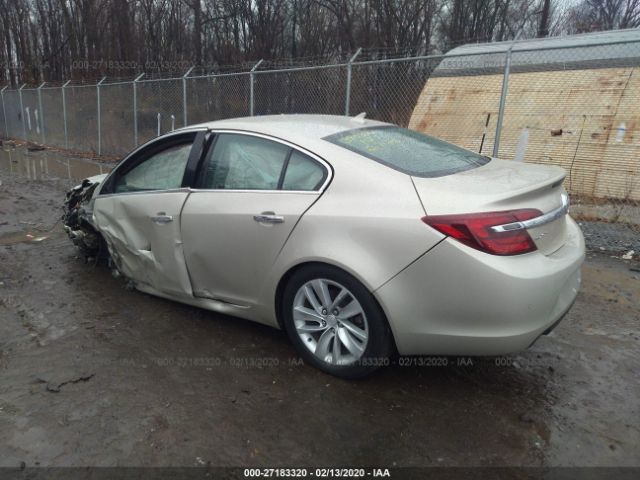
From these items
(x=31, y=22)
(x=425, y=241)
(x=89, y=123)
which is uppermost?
(x=31, y=22)

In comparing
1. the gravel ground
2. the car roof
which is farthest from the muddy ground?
the gravel ground

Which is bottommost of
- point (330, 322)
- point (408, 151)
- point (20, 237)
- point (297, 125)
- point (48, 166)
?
point (48, 166)

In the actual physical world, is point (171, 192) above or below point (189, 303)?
above

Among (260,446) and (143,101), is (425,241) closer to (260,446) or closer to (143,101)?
(260,446)

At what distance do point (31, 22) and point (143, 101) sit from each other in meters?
30.9

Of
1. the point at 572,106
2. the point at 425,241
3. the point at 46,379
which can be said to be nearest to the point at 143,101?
the point at 572,106

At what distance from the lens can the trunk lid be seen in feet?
8.15

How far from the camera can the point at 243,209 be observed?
10.3 ft

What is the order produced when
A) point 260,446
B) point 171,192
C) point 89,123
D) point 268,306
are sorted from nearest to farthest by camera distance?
1. point 260,446
2. point 268,306
3. point 171,192
4. point 89,123

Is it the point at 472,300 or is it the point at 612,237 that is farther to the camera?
the point at 612,237

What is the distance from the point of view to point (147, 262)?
3.82m

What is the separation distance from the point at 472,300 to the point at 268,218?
1296 millimetres

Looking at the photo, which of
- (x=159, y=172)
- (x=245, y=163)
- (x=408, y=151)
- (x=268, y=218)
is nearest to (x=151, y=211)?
(x=159, y=172)

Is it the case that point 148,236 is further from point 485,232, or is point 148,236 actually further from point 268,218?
point 485,232
